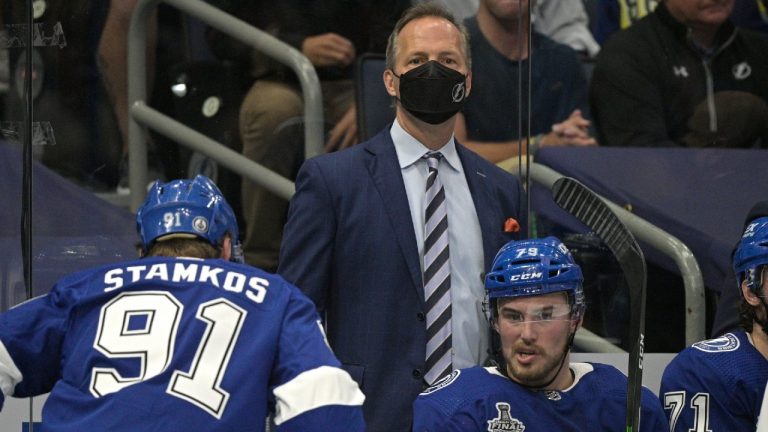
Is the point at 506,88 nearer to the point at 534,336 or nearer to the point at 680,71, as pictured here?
the point at 680,71

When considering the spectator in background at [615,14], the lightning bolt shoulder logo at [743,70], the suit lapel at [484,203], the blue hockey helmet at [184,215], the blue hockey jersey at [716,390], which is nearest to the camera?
the blue hockey helmet at [184,215]

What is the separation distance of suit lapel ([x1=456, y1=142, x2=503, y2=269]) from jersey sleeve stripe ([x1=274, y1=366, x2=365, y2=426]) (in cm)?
100

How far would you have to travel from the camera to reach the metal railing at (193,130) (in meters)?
4.48

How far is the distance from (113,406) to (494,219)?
131cm

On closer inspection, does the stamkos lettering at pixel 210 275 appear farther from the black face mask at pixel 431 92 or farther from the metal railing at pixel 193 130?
the metal railing at pixel 193 130

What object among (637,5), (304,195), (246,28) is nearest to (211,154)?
(246,28)

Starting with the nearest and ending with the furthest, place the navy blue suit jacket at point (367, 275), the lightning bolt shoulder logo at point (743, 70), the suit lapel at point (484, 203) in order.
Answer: the navy blue suit jacket at point (367, 275)
the suit lapel at point (484, 203)
the lightning bolt shoulder logo at point (743, 70)

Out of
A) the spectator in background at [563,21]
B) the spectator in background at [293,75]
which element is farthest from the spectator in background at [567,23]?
the spectator in background at [293,75]

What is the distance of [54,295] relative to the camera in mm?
3072

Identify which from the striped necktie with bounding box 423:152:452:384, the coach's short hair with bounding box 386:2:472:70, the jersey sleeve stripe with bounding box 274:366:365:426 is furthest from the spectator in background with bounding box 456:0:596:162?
the jersey sleeve stripe with bounding box 274:366:365:426

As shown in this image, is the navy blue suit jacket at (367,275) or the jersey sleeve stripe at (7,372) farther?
the navy blue suit jacket at (367,275)

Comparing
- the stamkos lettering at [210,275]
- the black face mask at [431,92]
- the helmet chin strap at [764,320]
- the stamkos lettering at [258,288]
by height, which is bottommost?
the helmet chin strap at [764,320]

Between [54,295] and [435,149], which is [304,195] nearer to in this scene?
[435,149]

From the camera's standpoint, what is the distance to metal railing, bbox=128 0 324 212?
448cm
